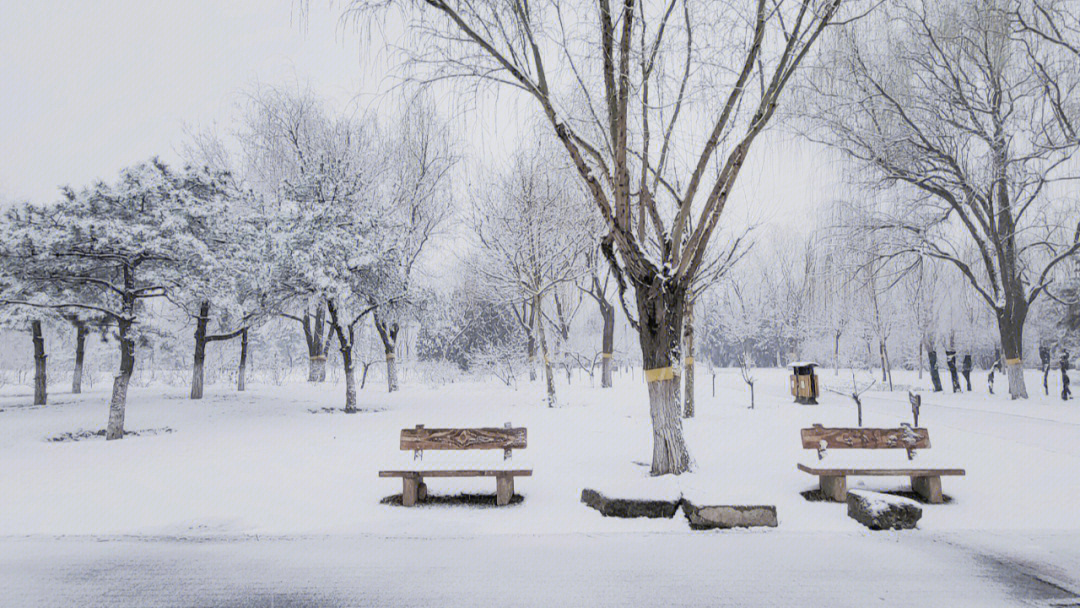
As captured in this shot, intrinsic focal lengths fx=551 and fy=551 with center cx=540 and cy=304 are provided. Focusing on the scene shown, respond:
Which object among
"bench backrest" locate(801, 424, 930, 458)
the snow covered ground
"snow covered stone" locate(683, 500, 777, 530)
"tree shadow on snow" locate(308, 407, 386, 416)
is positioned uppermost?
"bench backrest" locate(801, 424, 930, 458)

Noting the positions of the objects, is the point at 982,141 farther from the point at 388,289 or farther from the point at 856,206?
the point at 388,289

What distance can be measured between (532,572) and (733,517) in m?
2.05

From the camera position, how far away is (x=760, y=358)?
56531 millimetres

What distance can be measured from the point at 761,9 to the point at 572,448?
21.3ft

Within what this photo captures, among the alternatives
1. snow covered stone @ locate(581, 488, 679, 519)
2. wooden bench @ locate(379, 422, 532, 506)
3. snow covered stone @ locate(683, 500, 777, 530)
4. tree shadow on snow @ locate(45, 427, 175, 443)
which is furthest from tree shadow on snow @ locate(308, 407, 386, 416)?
snow covered stone @ locate(683, 500, 777, 530)

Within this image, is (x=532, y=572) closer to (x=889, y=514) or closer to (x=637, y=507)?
(x=637, y=507)

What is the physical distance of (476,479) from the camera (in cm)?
698

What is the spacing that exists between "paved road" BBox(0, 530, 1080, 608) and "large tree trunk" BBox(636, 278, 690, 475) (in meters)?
1.54

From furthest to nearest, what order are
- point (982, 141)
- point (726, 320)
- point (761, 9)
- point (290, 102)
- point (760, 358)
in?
point (760, 358) → point (726, 320) → point (290, 102) → point (982, 141) → point (761, 9)

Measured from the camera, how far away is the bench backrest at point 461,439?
5906 mm

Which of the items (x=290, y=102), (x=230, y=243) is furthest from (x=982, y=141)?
(x=290, y=102)

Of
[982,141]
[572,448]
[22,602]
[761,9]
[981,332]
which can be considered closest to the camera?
[22,602]

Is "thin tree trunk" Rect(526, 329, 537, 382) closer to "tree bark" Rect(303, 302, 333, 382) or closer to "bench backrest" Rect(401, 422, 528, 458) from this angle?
"tree bark" Rect(303, 302, 333, 382)

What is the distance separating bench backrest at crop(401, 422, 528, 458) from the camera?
19.4ft
